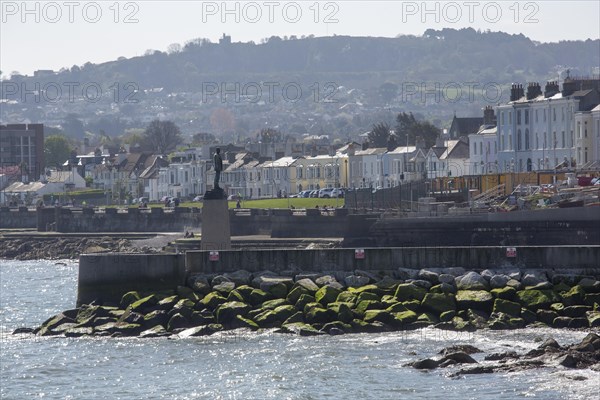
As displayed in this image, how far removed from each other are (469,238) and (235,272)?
17183mm

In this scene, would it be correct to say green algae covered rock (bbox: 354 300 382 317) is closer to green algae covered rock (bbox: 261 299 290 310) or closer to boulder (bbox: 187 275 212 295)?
green algae covered rock (bbox: 261 299 290 310)

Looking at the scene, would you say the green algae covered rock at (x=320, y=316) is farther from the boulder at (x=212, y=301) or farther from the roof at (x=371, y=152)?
the roof at (x=371, y=152)

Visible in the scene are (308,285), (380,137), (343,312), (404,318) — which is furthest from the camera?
(380,137)

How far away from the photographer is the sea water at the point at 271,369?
38094mm

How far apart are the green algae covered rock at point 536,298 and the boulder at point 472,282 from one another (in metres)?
1.15

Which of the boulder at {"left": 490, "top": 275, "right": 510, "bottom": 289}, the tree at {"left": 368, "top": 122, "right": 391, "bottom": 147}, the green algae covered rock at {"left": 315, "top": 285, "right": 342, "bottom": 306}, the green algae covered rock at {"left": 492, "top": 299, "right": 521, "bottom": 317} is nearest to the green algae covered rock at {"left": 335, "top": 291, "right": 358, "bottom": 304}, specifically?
the green algae covered rock at {"left": 315, "top": 285, "right": 342, "bottom": 306}

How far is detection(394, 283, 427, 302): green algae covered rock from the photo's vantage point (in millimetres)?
48219

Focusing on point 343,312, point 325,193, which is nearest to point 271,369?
point 343,312

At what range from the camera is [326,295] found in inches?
1903

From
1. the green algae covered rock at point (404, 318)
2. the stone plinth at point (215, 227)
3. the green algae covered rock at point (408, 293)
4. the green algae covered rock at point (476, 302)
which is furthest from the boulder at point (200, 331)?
the stone plinth at point (215, 227)

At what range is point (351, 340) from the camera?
45.1 m

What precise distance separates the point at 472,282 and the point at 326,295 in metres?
4.04

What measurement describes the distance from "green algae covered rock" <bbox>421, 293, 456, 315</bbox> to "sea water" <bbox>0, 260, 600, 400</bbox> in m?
1.60

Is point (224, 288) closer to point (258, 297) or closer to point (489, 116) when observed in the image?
point (258, 297)
